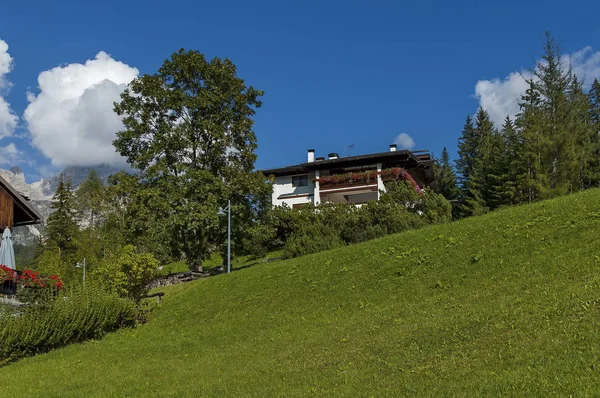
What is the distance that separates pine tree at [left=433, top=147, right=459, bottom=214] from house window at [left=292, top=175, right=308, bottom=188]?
61.9 ft

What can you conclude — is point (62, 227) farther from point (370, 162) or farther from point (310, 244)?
point (310, 244)

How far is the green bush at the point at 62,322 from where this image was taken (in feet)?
44.1

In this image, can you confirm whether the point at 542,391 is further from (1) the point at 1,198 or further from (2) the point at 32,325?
(1) the point at 1,198

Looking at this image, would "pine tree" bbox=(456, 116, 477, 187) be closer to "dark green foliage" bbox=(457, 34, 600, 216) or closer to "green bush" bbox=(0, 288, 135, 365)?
"dark green foliage" bbox=(457, 34, 600, 216)

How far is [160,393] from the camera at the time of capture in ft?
28.9

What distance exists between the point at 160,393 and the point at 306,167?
113ft

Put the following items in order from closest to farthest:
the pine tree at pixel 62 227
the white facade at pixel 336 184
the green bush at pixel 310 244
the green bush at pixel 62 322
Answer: the green bush at pixel 62 322, the green bush at pixel 310 244, the white facade at pixel 336 184, the pine tree at pixel 62 227

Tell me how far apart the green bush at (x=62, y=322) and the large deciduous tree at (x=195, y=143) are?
33.0ft

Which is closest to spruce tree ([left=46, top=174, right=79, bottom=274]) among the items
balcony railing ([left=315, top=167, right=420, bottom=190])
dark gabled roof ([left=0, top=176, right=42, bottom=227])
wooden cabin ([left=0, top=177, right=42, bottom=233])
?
balcony railing ([left=315, top=167, right=420, bottom=190])

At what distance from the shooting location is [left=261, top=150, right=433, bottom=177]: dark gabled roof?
3912 cm

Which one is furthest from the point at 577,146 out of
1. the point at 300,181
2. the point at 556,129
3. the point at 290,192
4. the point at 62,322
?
the point at 62,322

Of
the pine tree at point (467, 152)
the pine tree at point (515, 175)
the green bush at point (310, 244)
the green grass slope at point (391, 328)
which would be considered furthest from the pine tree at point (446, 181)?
the green grass slope at point (391, 328)

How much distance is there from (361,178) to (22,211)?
80.7ft

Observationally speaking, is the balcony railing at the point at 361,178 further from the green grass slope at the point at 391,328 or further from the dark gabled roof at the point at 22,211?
the dark gabled roof at the point at 22,211
